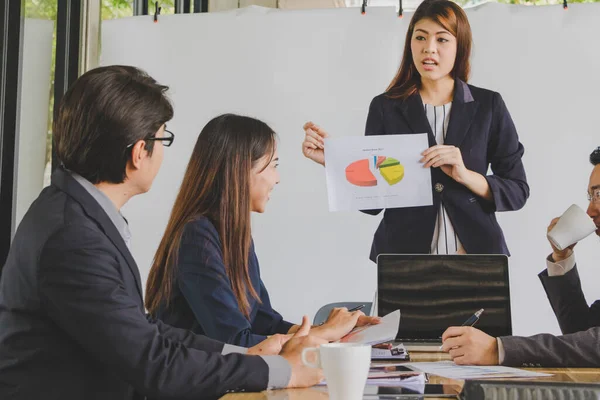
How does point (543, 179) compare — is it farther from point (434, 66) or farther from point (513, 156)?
point (434, 66)

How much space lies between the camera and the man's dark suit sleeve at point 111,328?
1.33 m

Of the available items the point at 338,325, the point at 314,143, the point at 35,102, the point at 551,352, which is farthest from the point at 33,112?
the point at 551,352

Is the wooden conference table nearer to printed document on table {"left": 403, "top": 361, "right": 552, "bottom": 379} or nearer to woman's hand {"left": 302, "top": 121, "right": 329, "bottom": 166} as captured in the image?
printed document on table {"left": 403, "top": 361, "right": 552, "bottom": 379}

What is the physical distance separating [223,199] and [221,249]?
141mm

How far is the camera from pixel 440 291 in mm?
2232

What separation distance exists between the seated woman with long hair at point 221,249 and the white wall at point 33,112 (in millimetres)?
1043

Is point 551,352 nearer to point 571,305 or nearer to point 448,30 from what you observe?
point 571,305

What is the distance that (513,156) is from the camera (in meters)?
3.18

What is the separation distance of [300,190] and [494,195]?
0.86 m

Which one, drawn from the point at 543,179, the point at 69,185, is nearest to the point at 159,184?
the point at 543,179

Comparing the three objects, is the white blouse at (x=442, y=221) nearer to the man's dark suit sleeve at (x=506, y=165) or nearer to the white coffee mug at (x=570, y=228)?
the man's dark suit sleeve at (x=506, y=165)

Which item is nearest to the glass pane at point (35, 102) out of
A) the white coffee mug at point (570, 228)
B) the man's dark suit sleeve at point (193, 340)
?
the man's dark suit sleeve at point (193, 340)

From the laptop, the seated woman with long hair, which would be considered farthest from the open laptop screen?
the seated woman with long hair

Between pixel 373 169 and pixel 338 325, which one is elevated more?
pixel 373 169
